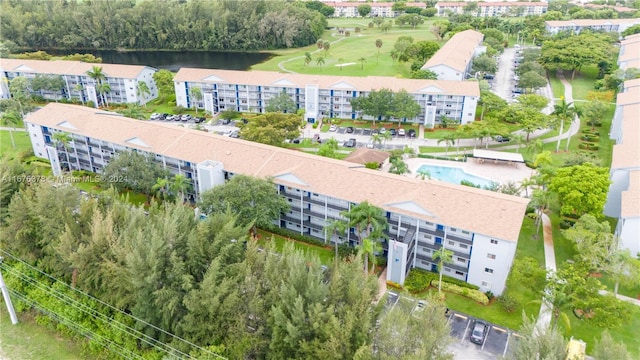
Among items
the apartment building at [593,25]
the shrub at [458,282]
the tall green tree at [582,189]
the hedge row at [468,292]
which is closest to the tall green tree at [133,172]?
the shrub at [458,282]

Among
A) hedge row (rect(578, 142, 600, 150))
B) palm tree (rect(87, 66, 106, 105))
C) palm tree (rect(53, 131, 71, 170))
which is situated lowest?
hedge row (rect(578, 142, 600, 150))

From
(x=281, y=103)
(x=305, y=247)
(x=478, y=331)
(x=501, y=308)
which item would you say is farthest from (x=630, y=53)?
(x=305, y=247)

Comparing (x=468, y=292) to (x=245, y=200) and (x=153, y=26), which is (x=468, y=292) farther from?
(x=153, y=26)

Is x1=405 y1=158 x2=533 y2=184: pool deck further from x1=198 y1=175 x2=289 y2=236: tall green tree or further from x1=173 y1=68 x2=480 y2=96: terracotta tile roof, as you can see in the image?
x1=198 y1=175 x2=289 y2=236: tall green tree

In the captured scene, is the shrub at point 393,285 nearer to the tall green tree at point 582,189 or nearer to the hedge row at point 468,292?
the hedge row at point 468,292

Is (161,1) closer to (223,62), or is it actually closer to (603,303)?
(223,62)

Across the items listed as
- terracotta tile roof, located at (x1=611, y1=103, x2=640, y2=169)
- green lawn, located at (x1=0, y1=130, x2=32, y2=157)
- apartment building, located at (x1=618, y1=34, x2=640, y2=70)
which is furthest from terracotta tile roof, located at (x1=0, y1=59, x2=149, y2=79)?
apartment building, located at (x1=618, y1=34, x2=640, y2=70)
